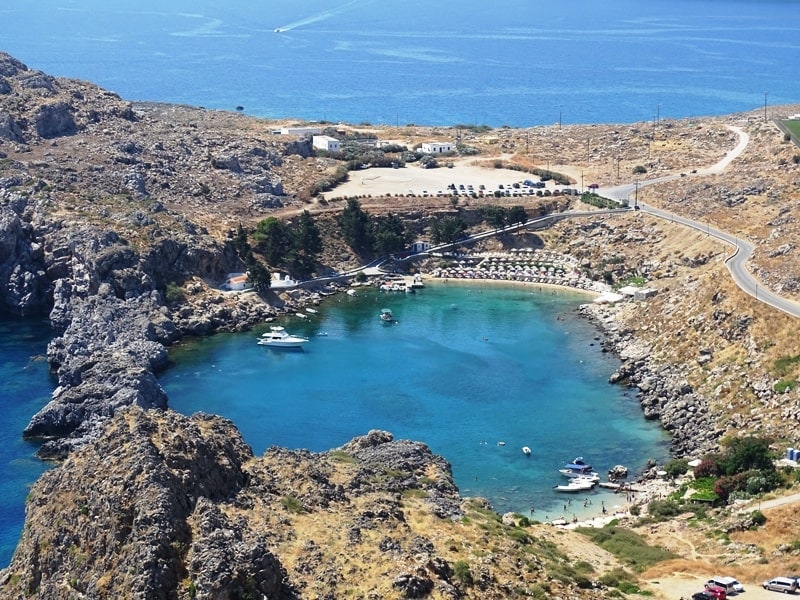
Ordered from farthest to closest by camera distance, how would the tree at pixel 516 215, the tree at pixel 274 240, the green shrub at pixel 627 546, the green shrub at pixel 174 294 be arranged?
1. the tree at pixel 516 215
2. the tree at pixel 274 240
3. the green shrub at pixel 174 294
4. the green shrub at pixel 627 546

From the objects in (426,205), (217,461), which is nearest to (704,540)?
(217,461)

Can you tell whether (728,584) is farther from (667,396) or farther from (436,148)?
(436,148)

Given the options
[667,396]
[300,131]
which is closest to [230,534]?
[667,396]

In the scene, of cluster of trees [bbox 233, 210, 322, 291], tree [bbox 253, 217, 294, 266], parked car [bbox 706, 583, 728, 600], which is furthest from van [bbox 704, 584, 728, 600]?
tree [bbox 253, 217, 294, 266]

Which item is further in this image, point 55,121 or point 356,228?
point 55,121

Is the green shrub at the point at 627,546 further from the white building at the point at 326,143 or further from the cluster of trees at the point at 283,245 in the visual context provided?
the white building at the point at 326,143

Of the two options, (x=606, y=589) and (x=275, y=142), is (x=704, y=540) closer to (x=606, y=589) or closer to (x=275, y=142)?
(x=606, y=589)

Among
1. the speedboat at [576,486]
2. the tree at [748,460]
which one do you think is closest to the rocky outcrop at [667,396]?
the tree at [748,460]

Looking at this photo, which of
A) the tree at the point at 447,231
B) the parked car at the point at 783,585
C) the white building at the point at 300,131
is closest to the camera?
the parked car at the point at 783,585
